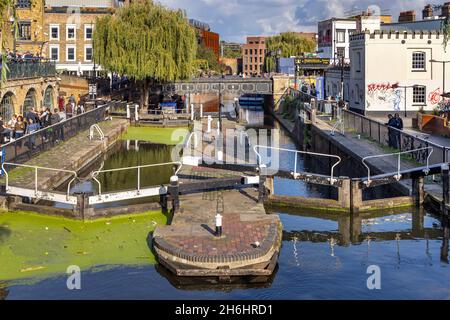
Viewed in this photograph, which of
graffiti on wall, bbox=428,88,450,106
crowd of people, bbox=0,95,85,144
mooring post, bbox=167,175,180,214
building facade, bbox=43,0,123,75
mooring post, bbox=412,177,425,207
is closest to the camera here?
mooring post, bbox=167,175,180,214

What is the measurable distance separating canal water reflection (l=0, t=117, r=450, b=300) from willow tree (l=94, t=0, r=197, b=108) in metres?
31.0

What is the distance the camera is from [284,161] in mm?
35531

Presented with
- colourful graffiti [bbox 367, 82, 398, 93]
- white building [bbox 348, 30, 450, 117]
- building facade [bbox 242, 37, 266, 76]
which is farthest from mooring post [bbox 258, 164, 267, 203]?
building facade [bbox 242, 37, 266, 76]

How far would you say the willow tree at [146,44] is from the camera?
4894 cm

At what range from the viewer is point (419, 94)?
153 ft

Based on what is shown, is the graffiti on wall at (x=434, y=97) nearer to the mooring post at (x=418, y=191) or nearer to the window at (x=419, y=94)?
the window at (x=419, y=94)

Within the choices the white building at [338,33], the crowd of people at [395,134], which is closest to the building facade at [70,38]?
the white building at [338,33]

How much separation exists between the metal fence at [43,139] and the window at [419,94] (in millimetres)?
23703

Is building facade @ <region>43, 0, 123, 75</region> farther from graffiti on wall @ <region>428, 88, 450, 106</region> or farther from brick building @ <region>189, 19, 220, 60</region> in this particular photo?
brick building @ <region>189, 19, 220, 60</region>

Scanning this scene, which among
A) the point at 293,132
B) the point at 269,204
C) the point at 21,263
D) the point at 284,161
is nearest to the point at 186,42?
the point at 293,132

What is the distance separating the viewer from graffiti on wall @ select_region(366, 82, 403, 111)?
47.0 meters

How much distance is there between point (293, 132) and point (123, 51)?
54.8 feet

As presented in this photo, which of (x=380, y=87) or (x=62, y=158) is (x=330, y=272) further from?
(x=380, y=87)
